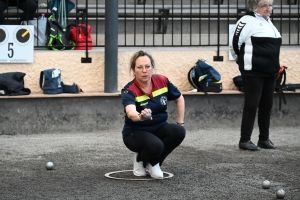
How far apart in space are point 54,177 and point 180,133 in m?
1.29

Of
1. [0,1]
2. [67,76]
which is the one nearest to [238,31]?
[67,76]

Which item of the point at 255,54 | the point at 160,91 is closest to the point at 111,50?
the point at 255,54

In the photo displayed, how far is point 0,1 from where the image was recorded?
11898 mm

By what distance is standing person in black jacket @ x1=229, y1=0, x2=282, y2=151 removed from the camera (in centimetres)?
955

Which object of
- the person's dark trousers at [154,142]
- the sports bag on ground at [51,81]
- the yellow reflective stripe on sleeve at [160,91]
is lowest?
the person's dark trousers at [154,142]

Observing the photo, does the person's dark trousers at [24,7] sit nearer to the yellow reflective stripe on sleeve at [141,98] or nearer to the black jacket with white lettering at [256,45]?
the black jacket with white lettering at [256,45]

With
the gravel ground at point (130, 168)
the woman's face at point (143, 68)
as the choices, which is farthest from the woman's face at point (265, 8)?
the woman's face at point (143, 68)

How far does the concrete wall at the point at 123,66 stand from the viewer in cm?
1143

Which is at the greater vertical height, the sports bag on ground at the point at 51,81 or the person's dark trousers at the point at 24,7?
the person's dark trousers at the point at 24,7

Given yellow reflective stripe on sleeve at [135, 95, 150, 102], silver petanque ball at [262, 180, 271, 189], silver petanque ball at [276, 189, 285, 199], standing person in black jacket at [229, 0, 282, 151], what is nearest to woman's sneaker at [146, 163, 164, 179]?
yellow reflective stripe on sleeve at [135, 95, 150, 102]

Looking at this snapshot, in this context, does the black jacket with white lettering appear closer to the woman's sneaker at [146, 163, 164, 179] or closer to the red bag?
the woman's sneaker at [146, 163, 164, 179]

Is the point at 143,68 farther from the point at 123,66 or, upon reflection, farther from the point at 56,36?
the point at 56,36

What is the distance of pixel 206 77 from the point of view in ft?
37.7

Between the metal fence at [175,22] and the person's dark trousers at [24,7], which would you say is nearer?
the person's dark trousers at [24,7]
